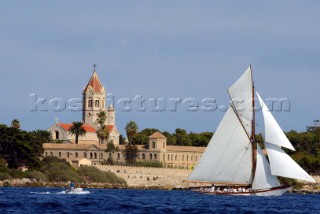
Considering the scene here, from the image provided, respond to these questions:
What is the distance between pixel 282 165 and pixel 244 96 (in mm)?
6493

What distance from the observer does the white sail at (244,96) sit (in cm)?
7606

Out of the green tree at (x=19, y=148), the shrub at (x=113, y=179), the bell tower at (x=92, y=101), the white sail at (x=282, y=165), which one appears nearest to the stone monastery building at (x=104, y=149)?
the bell tower at (x=92, y=101)

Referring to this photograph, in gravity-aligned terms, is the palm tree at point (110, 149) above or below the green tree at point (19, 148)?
above

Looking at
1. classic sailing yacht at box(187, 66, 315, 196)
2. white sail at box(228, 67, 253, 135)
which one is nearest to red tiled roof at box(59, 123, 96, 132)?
classic sailing yacht at box(187, 66, 315, 196)

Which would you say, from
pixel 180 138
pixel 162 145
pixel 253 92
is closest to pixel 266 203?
pixel 253 92

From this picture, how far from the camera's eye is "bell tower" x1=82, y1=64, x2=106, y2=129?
17659cm

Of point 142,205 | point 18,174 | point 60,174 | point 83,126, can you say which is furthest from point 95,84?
point 142,205

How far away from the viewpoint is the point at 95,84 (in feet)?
583

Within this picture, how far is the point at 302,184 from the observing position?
113812mm

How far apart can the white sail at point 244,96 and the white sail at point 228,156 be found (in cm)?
85

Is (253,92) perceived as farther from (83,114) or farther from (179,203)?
(83,114)

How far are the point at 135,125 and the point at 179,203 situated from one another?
9338cm

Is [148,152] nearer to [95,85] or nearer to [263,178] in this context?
[95,85]

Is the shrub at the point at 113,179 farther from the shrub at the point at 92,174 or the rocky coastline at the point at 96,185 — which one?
the rocky coastline at the point at 96,185
